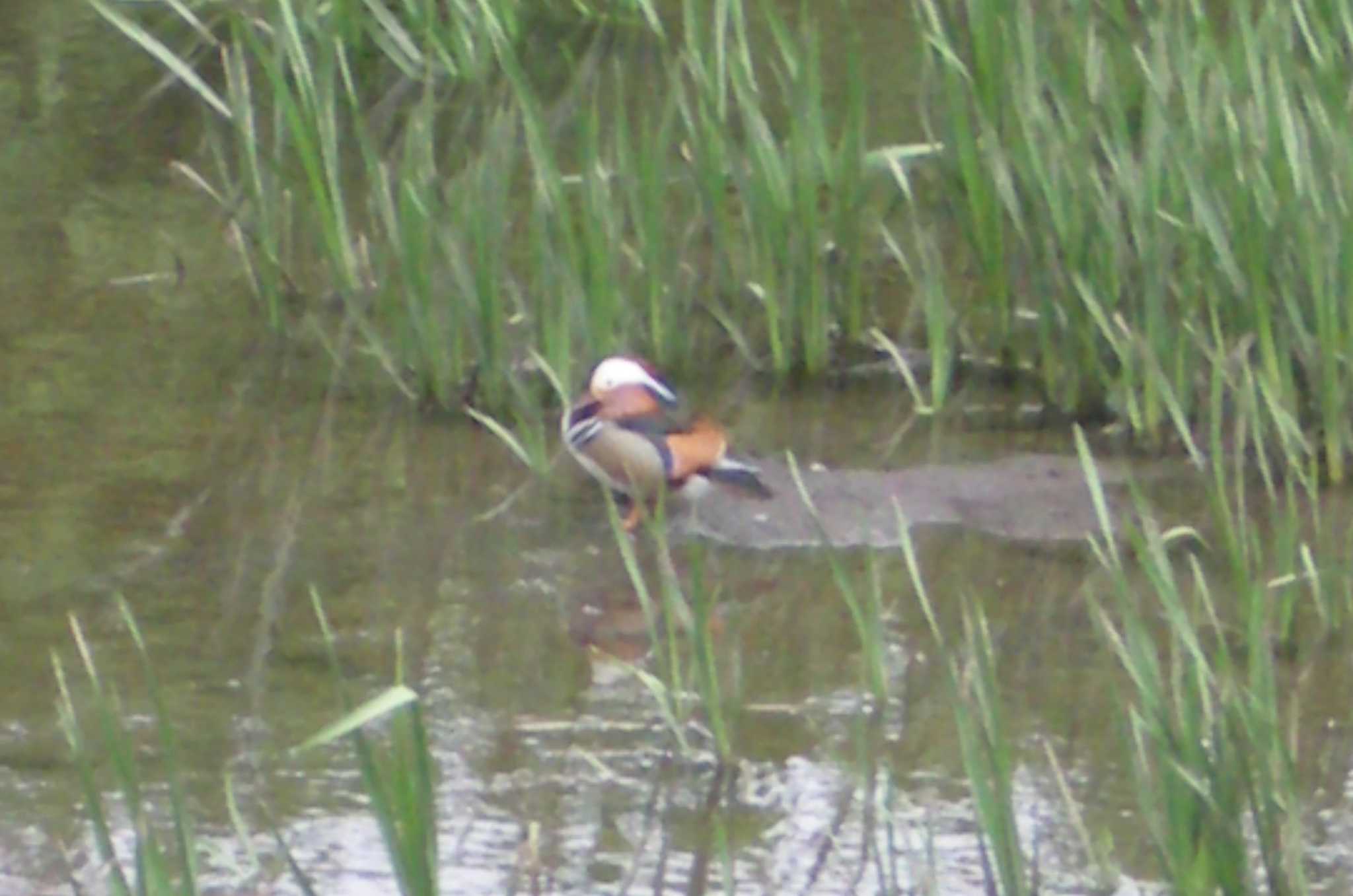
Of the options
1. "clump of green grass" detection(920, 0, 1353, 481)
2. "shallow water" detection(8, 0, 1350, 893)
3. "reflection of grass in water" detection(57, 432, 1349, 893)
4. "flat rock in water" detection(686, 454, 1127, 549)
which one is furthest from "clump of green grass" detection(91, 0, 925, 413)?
"reflection of grass in water" detection(57, 432, 1349, 893)

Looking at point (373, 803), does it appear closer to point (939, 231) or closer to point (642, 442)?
point (642, 442)

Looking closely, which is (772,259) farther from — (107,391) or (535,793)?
(535,793)

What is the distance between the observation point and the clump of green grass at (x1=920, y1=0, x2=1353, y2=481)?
3912 millimetres

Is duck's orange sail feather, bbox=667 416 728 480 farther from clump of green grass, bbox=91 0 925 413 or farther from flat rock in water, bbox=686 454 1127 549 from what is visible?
clump of green grass, bbox=91 0 925 413

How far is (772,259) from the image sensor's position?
14.7 ft

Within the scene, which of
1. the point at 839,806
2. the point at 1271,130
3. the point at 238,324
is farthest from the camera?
the point at 238,324

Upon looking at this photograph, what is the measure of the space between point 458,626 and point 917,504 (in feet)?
2.74

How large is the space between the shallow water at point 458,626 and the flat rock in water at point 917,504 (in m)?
0.07

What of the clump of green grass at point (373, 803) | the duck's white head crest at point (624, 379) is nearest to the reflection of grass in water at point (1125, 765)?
the clump of green grass at point (373, 803)

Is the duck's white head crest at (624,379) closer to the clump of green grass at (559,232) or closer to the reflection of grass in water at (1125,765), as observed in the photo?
the clump of green grass at (559,232)

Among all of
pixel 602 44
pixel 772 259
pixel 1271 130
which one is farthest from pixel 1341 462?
pixel 602 44

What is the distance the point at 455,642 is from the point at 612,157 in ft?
6.64

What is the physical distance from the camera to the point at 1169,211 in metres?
4.11

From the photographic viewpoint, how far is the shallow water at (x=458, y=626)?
9.44 feet
